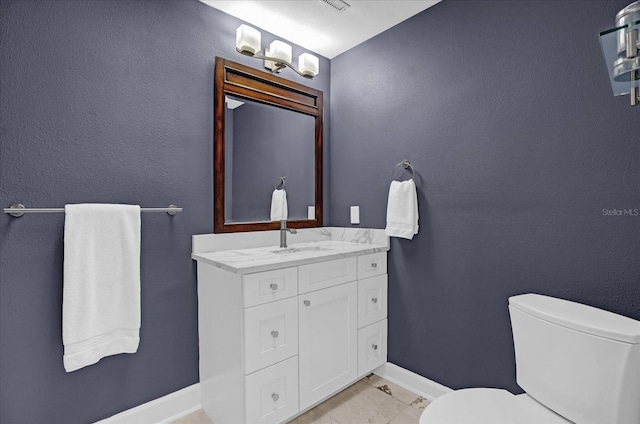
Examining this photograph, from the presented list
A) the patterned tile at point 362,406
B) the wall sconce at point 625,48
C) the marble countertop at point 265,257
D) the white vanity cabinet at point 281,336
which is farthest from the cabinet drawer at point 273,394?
the wall sconce at point 625,48

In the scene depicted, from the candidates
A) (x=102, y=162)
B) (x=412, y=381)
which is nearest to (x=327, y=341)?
(x=412, y=381)

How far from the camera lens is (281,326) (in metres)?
1.59

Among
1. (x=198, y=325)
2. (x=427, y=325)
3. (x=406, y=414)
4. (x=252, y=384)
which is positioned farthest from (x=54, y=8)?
(x=406, y=414)

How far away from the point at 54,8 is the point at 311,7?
125 centimetres

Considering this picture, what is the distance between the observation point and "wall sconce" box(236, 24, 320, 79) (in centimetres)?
189

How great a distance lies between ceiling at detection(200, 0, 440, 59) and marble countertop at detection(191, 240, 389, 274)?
4.66 ft

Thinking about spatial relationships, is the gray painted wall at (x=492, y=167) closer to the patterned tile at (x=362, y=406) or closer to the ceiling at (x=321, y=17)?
the ceiling at (x=321, y=17)

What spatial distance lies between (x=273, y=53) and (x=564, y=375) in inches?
83.9

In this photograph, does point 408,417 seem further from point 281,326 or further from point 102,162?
point 102,162

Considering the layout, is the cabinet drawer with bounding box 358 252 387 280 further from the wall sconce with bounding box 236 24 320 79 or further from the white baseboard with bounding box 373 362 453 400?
the wall sconce with bounding box 236 24 320 79

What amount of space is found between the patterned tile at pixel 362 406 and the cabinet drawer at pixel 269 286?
0.75 m

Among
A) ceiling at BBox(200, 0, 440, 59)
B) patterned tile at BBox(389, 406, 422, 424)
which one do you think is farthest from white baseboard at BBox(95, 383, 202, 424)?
ceiling at BBox(200, 0, 440, 59)

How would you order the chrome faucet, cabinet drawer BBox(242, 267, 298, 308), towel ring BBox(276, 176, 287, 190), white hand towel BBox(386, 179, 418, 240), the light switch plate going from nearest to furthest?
cabinet drawer BBox(242, 267, 298, 308) < white hand towel BBox(386, 179, 418, 240) < the chrome faucet < towel ring BBox(276, 176, 287, 190) < the light switch plate

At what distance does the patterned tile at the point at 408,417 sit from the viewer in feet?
5.64
